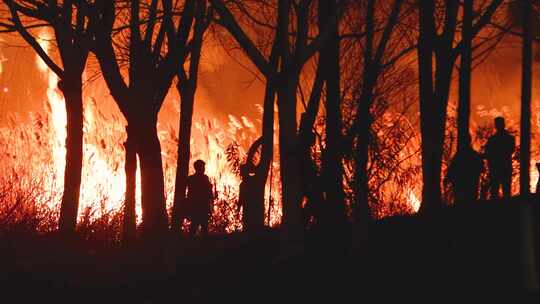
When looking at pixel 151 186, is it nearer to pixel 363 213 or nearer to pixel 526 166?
pixel 363 213

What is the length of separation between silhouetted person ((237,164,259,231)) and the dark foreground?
4.47 feet

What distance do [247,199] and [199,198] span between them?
100 centimetres

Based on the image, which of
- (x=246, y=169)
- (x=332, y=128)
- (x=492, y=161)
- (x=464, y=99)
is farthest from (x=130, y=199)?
(x=492, y=161)

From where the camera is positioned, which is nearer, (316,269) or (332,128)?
(316,269)

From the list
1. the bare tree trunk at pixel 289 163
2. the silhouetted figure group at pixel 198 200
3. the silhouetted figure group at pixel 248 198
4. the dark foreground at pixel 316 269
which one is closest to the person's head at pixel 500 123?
the dark foreground at pixel 316 269

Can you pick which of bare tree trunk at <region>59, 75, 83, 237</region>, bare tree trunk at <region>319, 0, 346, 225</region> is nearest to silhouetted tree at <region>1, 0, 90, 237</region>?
bare tree trunk at <region>59, 75, 83, 237</region>

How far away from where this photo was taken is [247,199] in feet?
52.1

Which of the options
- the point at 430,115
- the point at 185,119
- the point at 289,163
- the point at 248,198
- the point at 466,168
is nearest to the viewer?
the point at 289,163

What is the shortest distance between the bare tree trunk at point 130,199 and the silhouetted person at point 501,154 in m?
6.11

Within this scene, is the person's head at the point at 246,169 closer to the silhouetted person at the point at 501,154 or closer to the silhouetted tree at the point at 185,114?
the silhouetted tree at the point at 185,114

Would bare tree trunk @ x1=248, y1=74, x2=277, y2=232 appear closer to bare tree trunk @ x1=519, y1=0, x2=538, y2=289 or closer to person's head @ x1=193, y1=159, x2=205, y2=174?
person's head @ x1=193, y1=159, x2=205, y2=174

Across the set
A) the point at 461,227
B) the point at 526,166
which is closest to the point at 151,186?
the point at 461,227

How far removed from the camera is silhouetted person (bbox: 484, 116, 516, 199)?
619 inches

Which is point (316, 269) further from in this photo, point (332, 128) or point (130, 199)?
point (130, 199)
